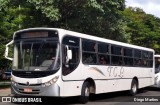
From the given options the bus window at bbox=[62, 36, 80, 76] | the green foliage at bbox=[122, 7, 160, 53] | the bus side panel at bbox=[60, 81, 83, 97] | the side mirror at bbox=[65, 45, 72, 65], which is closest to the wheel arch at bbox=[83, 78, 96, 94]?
the bus side panel at bbox=[60, 81, 83, 97]

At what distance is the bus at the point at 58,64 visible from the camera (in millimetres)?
13586

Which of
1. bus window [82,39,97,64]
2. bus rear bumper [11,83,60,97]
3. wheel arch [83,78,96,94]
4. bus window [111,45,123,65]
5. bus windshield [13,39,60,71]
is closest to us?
bus rear bumper [11,83,60,97]

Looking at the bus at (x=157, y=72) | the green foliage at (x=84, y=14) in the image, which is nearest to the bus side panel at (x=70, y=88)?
the green foliage at (x=84, y=14)

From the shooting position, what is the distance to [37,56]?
1389cm

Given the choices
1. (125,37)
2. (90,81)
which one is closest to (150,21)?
(125,37)

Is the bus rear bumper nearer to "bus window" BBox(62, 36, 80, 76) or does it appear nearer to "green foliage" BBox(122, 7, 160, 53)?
"bus window" BBox(62, 36, 80, 76)

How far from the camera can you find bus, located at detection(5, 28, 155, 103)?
13.6 meters

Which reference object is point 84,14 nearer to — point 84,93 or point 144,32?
point 84,93

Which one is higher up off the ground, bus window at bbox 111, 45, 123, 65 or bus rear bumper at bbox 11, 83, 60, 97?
bus window at bbox 111, 45, 123, 65

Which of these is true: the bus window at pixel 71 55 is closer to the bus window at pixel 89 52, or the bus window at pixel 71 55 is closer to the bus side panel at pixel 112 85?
the bus window at pixel 89 52

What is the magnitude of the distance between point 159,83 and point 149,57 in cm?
209

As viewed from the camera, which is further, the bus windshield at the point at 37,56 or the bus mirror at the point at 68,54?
the bus mirror at the point at 68,54

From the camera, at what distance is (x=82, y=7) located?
71.8ft

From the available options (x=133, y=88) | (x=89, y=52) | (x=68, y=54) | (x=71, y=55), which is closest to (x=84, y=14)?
(x=133, y=88)
